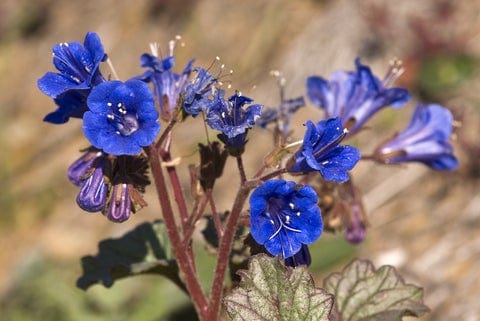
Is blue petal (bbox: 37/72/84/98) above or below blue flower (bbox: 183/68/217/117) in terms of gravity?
above

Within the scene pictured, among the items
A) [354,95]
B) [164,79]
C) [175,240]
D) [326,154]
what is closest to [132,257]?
[175,240]

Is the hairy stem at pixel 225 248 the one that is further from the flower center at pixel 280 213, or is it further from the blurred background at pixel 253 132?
the blurred background at pixel 253 132

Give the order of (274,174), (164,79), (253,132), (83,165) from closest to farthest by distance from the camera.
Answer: (274,174) < (83,165) < (164,79) < (253,132)

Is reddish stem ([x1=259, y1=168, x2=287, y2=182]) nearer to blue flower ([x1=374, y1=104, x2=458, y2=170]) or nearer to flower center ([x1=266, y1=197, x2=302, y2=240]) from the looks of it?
flower center ([x1=266, y1=197, x2=302, y2=240])

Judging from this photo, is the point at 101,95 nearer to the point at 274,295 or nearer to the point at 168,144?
the point at 168,144

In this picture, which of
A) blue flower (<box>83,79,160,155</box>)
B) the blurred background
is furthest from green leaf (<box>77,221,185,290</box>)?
the blurred background

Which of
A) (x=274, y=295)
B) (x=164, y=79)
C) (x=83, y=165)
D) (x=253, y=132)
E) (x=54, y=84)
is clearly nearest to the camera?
(x=274, y=295)

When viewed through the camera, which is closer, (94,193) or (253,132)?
(94,193)

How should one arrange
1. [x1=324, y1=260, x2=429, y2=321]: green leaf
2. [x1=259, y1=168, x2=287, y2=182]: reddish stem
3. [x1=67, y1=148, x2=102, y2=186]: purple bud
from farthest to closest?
[x1=324, y1=260, x2=429, y2=321]: green leaf < [x1=67, y1=148, x2=102, y2=186]: purple bud < [x1=259, y1=168, x2=287, y2=182]: reddish stem

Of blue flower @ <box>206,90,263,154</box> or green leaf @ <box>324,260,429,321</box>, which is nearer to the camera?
blue flower @ <box>206,90,263,154</box>
